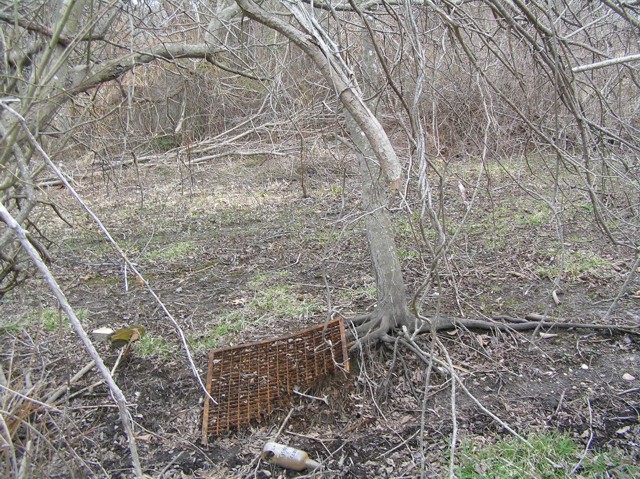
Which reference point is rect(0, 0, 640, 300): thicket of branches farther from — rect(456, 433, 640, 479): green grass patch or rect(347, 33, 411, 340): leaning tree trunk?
rect(456, 433, 640, 479): green grass patch

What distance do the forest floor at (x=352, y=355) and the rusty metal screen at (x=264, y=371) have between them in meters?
0.09

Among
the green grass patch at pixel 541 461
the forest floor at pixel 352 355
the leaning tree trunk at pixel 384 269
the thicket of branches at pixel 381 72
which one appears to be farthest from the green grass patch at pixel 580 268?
the green grass patch at pixel 541 461

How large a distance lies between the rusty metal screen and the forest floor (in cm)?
9

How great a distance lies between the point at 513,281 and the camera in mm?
4695

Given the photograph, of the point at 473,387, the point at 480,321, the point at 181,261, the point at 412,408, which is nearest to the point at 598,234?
the point at 480,321

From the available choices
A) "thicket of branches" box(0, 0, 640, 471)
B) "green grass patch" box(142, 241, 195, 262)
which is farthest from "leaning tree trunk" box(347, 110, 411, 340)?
"green grass patch" box(142, 241, 195, 262)

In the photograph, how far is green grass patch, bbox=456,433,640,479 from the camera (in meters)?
2.61

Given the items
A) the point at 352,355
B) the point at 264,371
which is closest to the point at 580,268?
the point at 352,355

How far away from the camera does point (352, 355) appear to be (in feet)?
12.0

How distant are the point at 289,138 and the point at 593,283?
549 centimetres

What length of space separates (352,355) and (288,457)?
37.1 inches

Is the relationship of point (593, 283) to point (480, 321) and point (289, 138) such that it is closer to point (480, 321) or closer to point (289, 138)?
point (480, 321)

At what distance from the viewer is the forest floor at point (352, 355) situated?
9.66ft

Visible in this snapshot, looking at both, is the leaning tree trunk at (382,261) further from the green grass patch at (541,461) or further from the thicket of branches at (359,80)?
the green grass patch at (541,461)
